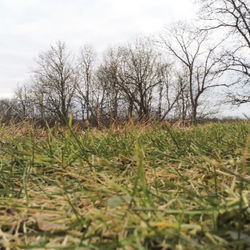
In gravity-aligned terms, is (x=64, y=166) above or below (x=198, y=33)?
below

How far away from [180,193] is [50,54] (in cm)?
4225

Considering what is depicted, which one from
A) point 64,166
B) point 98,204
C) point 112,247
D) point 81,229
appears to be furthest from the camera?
point 64,166

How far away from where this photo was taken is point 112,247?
1.93 feet

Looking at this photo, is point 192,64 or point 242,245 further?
point 192,64

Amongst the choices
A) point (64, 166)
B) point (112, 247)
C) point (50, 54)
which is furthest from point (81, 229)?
point (50, 54)

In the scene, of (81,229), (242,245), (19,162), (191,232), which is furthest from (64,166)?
(242,245)

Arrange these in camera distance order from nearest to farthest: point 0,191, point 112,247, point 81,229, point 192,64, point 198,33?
point 112,247 < point 81,229 < point 0,191 < point 198,33 < point 192,64

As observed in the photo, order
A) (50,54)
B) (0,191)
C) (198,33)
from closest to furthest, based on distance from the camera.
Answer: (0,191) < (198,33) < (50,54)

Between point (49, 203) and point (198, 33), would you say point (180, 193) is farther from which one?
point (198, 33)

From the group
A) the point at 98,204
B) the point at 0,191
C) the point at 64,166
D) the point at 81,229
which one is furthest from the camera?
the point at 64,166

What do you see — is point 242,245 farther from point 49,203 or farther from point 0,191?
point 0,191

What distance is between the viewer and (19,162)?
4.50ft

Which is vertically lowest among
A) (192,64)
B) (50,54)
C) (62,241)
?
(62,241)

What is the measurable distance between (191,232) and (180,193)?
32cm
